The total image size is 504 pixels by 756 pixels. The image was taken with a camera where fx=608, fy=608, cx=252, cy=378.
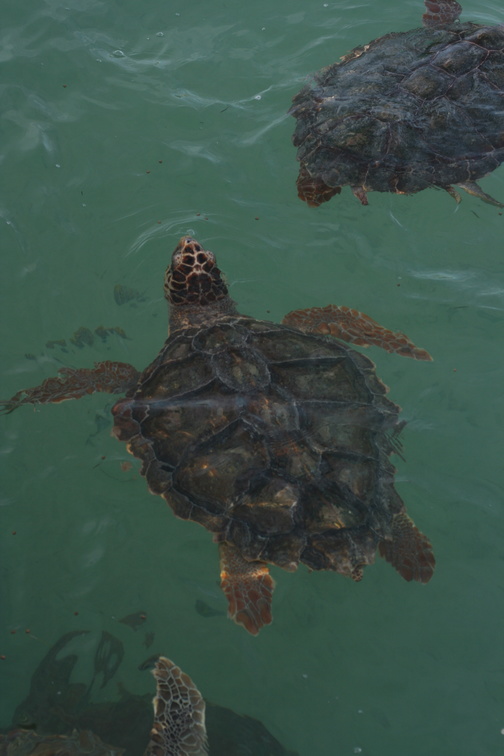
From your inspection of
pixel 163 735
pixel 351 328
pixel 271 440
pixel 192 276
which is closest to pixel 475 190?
pixel 351 328

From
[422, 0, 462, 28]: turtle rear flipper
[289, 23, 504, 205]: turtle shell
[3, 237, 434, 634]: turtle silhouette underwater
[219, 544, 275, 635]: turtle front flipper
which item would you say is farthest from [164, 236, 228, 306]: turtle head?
[422, 0, 462, 28]: turtle rear flipper

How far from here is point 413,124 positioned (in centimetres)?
584

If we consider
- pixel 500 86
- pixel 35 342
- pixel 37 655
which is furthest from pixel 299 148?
pixel 37 655

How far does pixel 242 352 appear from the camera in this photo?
15.1ft

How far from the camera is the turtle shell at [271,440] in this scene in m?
4.03

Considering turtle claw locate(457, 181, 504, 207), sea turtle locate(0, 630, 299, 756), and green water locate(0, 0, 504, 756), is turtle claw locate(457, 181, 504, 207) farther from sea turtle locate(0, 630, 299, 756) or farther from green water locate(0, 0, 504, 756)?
sea turtle locate(0, 630, 299, 756)

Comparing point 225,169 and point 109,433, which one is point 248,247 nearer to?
point 225,169

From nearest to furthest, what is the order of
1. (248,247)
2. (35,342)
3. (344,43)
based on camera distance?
(35,342) < (248,247) < (344,43)

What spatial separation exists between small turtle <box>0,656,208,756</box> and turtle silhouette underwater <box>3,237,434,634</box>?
2.06ft

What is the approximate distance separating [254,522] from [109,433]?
1.79 m

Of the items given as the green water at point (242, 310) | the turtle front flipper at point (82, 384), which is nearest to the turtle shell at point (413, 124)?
the green water at point (242, 310)

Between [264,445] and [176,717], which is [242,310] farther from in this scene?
[176,717]

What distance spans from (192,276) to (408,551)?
2.90 m

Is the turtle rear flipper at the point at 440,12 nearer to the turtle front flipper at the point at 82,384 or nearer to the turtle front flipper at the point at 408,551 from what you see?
the turtle front flipper at the point at 82,384
